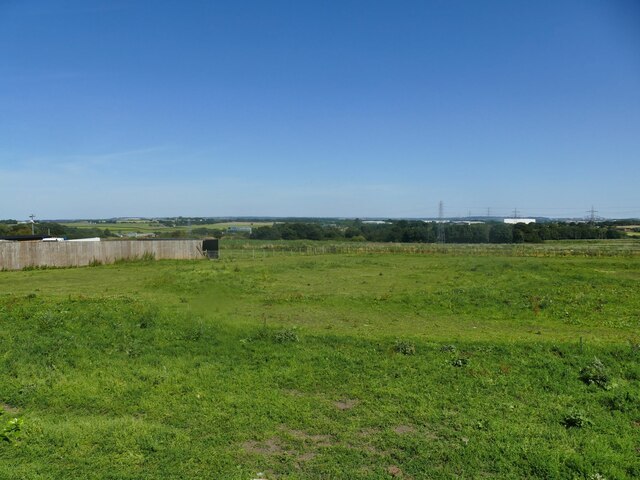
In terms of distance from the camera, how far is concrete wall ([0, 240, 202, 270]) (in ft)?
96.2

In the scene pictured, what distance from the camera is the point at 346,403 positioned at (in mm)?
7219

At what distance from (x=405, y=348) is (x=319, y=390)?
96.1 inches

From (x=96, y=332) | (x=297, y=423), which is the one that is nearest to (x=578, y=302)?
(x=297, y=423)

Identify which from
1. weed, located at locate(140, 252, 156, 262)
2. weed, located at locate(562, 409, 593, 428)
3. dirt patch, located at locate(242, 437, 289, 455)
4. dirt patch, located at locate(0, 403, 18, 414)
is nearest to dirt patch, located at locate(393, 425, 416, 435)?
dirt patch, located at locate(242, 437, 289, 455)

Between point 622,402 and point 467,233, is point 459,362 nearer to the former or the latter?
point 622,402

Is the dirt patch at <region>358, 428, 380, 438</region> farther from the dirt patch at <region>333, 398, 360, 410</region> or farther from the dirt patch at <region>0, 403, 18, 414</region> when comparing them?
the dirt patch at <region>0, 403, 18, 414</region>

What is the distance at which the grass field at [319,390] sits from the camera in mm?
5488

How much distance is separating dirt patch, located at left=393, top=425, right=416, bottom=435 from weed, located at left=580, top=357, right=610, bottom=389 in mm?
3785

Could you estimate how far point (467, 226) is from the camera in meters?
70.1

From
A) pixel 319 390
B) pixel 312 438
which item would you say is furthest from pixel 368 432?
pixel 319 390

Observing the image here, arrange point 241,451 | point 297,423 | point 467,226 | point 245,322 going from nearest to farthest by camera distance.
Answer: point 241,451 < point 297,423 < point 245,322 < point 467,226

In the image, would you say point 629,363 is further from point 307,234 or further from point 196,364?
point 307,234

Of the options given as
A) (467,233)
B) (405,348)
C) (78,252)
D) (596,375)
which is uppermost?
(467,233)

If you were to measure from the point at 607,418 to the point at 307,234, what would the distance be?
78569 mm
